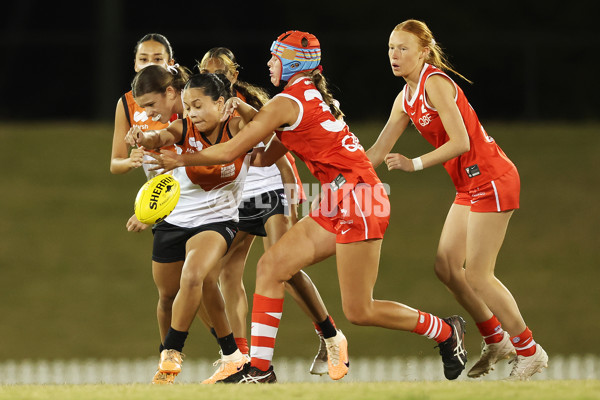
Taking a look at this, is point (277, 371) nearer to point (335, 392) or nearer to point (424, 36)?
point (424, 36)

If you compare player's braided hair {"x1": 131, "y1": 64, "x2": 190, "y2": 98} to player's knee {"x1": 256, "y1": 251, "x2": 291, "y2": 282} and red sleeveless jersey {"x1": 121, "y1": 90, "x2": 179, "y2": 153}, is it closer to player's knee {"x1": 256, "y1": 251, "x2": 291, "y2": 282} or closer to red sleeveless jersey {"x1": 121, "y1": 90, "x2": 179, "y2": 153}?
red sleeveless jersey {"x1": 121, "y1": 90, "x2": 179, "y2": 153}

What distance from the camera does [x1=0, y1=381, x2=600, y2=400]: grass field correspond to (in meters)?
5.16

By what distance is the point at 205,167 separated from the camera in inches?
253

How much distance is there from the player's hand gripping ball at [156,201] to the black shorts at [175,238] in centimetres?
32

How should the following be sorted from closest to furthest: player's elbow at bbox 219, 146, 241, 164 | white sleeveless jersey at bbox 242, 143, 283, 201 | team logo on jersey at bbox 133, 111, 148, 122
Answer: player's elbow at bbox 219, 146, 241, 164 < team logo on jersey at bbox 133, 111, 148, 122 < white sleeveless jersey at bbox 242, 143, 283, 201

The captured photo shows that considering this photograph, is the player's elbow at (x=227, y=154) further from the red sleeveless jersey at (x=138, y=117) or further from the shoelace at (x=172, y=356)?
the shoelace at (x=172, y=356)

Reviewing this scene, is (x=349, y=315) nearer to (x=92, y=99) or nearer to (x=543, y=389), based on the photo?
(x=543, y=389)

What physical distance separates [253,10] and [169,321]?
13982 mm

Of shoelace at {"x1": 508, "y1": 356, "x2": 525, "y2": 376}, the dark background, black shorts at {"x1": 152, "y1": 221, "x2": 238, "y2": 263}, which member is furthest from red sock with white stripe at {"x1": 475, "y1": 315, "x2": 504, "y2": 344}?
the dark background

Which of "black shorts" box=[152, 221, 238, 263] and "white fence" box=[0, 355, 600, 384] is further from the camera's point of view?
"white fence" box=[0, 355, 600, 384]

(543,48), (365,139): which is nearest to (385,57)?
(365,139)

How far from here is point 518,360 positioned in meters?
6.51

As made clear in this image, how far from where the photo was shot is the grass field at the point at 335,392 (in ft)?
16.9

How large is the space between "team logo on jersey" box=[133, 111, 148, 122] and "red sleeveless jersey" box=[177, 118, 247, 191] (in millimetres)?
473
